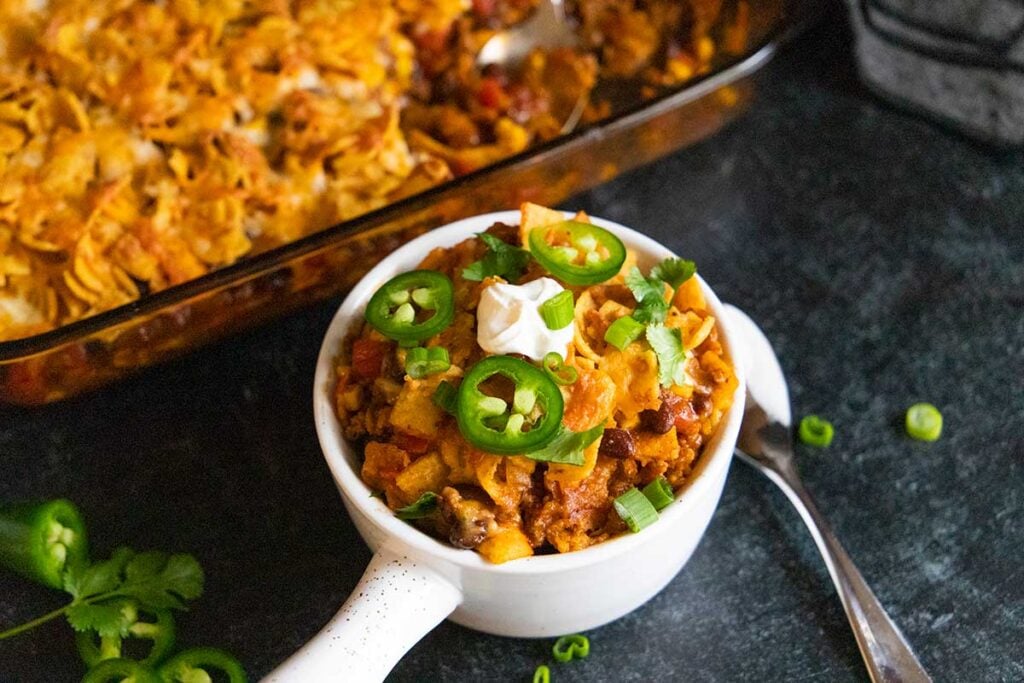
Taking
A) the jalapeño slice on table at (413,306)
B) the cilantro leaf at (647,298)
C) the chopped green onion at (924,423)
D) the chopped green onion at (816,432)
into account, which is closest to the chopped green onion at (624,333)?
the cilantro leaf at (647,298)

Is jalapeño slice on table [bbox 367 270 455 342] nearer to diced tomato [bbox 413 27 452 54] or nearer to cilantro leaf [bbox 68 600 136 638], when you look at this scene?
cilantro leaf [bbox 68 600 136 638]

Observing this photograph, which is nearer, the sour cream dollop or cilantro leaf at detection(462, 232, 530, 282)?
the sour cream dollop

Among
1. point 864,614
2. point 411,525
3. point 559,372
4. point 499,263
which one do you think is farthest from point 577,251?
point 864,614

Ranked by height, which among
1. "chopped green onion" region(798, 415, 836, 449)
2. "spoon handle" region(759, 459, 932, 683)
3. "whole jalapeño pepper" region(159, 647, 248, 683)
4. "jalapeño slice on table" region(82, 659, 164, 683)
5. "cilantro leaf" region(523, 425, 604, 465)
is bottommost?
"spoon handle" region(759, 459, 932, 683)

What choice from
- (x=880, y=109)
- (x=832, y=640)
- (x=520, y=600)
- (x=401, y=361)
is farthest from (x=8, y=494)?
(x=880, y=109)

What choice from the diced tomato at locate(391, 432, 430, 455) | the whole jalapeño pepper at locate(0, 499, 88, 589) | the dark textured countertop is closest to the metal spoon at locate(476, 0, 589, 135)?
the dark textured countertop

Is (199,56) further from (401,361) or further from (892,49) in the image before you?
(892,49)
